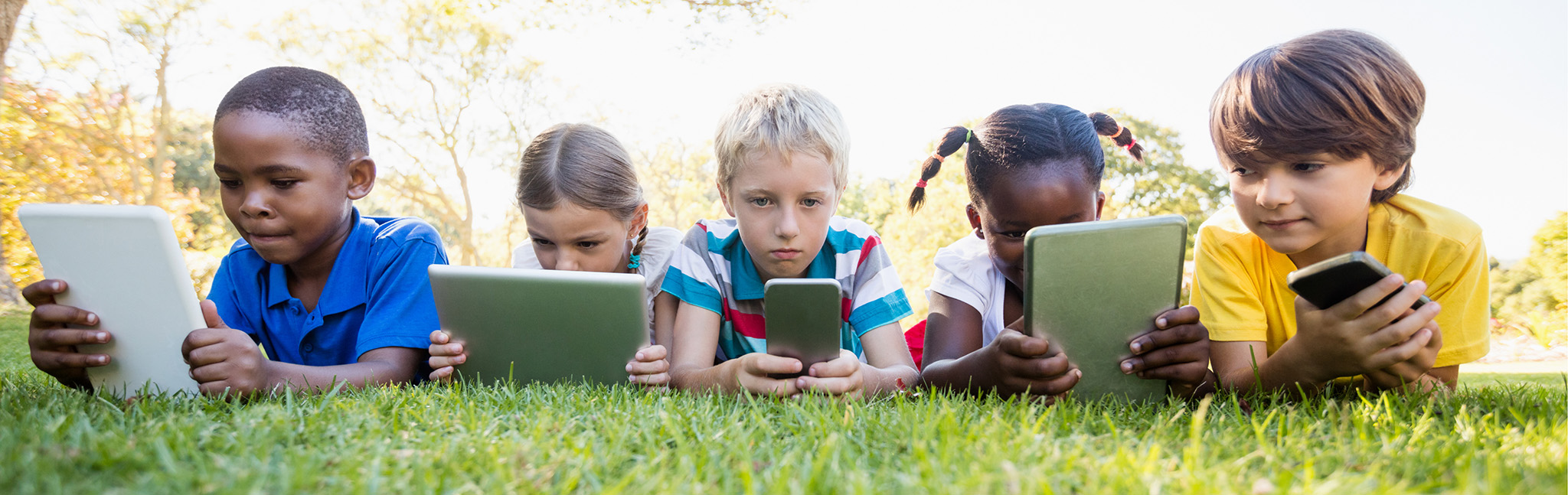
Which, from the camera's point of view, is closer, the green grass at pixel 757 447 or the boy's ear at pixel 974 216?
the green grass at pixel 757 447

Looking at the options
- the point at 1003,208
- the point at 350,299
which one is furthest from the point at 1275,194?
the point at 350,299

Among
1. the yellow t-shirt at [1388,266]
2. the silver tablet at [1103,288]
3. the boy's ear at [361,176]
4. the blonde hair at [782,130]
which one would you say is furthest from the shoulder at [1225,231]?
the boy's ear at [361,176]

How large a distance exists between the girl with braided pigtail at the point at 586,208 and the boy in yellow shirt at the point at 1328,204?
2.23 m

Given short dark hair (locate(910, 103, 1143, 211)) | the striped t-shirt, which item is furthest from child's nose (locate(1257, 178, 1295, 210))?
the striped t-shirt

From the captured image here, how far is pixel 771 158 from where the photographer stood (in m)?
3.03

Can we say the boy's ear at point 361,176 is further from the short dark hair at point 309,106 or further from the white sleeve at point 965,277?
the white sleeve at point 965,277

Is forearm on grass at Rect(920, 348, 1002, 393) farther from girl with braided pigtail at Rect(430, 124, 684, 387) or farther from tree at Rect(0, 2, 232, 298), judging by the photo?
tree at Rect(0, 2, 232, 298)

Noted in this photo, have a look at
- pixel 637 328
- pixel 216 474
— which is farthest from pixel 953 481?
pixel 637 328

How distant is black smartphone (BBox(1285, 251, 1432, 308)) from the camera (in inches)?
76.9

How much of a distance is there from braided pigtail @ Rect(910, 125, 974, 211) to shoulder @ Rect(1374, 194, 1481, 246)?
165 centimetres

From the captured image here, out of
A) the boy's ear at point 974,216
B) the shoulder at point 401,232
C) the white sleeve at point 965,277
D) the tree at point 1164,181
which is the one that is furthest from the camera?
the tree at point 1164,181

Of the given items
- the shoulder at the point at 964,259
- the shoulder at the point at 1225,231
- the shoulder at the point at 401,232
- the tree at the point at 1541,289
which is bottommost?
the tree at the point at 1541,289

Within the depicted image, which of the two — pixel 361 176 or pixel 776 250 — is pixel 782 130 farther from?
pixel 361 176

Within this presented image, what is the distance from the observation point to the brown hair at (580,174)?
371 centimetres
